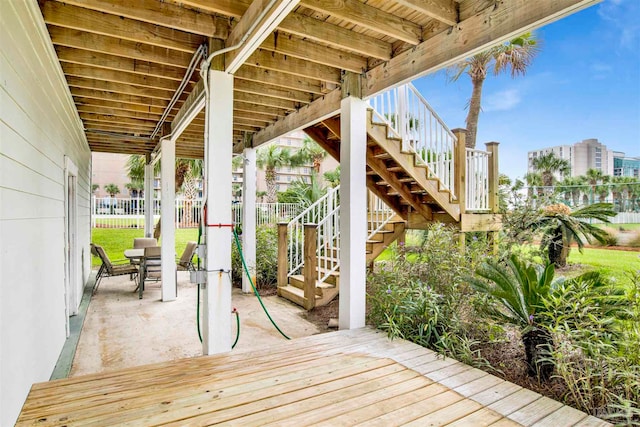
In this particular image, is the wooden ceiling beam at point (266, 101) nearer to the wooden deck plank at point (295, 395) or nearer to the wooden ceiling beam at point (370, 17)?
the wooden ceiling beam at point (370, 17)

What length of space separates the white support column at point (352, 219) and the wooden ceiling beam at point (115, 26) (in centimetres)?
169

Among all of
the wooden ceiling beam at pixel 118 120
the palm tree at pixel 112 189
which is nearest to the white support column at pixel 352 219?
the wooden ceiling beam at pixel 118 120

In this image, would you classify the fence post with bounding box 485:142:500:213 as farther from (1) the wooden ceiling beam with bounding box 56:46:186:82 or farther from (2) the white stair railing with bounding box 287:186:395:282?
(1) the wooden ceiling beam with bounding box 56:46:186:82

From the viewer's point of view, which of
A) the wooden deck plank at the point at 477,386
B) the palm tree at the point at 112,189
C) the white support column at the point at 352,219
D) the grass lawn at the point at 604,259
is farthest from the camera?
the palm tree at the point at 112,189

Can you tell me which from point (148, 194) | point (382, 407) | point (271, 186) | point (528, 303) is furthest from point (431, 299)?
point (271, 186)

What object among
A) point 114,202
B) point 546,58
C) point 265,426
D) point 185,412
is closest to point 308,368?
point 265,426

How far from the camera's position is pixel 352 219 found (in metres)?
3.59

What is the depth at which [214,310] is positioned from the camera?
2920 mm

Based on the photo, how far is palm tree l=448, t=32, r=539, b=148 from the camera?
8.14 metres

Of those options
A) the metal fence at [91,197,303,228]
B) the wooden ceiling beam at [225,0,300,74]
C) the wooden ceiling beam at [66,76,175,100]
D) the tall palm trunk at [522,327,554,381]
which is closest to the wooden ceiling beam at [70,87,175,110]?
the wooden ceiling beam at [66,76,175,100]

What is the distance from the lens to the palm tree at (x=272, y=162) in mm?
15411

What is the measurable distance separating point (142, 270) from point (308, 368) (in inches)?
177

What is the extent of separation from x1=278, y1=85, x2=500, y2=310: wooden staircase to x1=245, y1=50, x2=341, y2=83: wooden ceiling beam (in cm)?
88

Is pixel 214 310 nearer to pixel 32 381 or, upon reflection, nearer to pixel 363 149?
pixel 32 381
